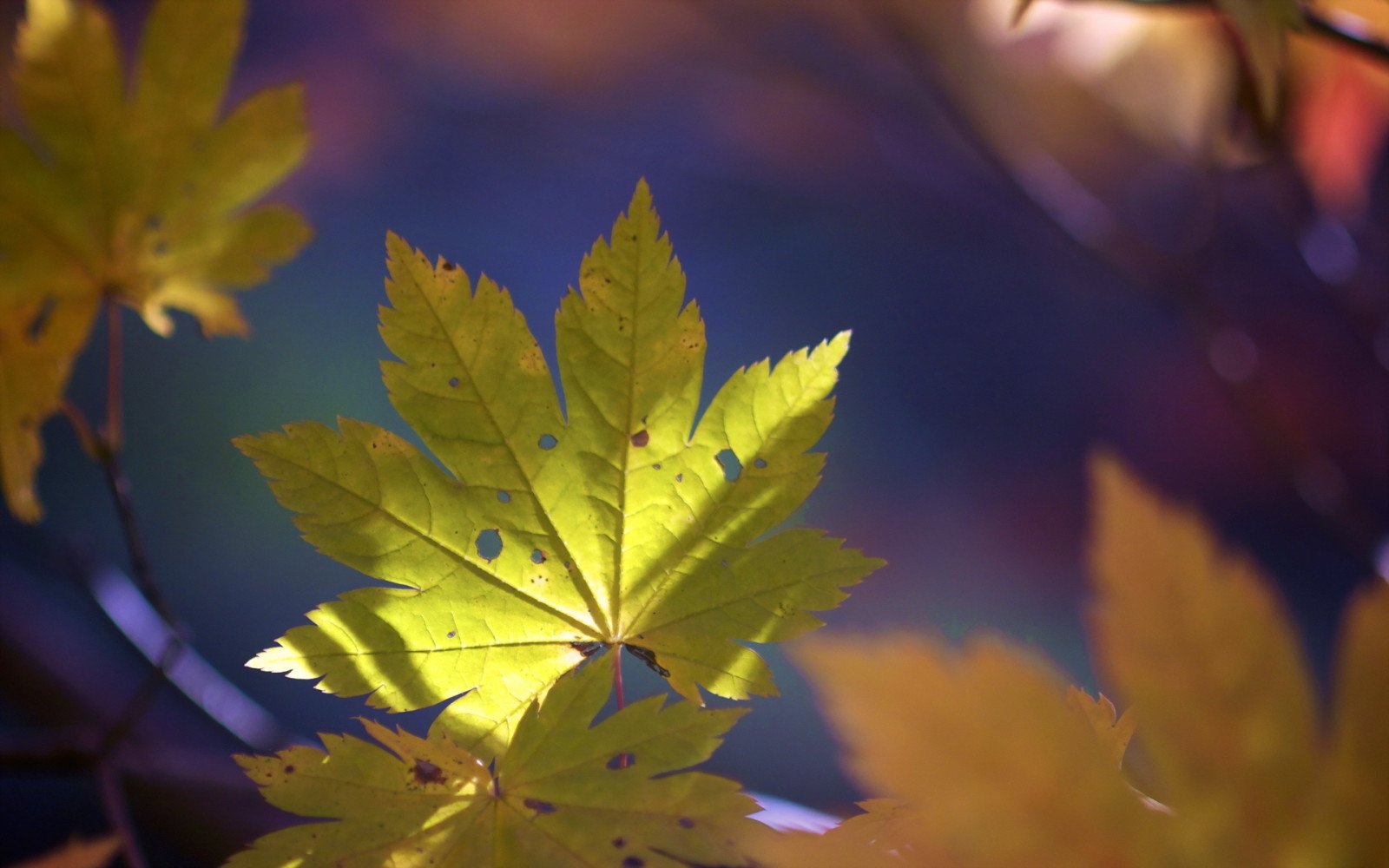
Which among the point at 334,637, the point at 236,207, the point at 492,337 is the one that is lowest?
the point at 334,637

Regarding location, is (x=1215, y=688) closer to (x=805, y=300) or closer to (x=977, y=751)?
(x=977, y=751)

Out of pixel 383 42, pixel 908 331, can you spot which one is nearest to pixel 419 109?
pixel 383 42

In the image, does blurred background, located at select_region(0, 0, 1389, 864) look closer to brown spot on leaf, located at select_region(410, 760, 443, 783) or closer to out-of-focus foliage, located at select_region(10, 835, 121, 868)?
out-of-focus foliage, located at select_region(10, 835, 121, 868)

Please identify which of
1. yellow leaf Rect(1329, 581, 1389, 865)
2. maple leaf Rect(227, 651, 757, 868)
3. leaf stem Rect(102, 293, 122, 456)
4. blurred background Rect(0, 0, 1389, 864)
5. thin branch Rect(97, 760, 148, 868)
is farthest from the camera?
blurred background Rect(0, 0, 1389, 864)

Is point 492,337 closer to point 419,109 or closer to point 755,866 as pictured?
point 755,866

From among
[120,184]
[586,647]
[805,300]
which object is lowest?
[586,647]

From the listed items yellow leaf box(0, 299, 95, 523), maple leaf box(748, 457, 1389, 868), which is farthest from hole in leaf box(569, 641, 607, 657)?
yellow leaf box(0, 299, 95, 523)

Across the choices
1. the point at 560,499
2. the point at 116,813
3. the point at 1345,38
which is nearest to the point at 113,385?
the point at 116,813
